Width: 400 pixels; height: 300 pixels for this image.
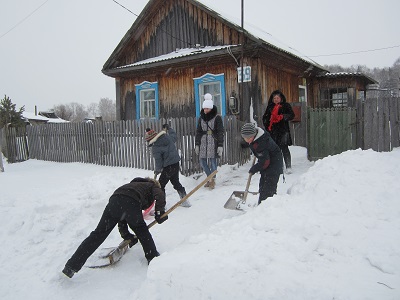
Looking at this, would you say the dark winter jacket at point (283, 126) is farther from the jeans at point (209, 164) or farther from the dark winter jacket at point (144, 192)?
the dark winter jacket at point (144, 192)

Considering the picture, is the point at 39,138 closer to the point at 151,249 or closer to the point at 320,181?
the point at 151,249

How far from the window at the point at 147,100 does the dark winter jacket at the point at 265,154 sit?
8.39 m

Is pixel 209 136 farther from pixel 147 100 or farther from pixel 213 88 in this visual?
pixel 147 100

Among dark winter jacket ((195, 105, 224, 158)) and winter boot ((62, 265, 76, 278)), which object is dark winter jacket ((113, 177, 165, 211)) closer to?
winter boot ((62, 265, 76, 278))

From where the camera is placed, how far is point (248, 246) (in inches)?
109

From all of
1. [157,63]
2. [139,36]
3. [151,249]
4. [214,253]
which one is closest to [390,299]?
[214,253]

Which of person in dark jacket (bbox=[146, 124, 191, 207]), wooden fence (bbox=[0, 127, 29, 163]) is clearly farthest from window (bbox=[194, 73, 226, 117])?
wooden fence (bbox=[0, 127, 29, 163])

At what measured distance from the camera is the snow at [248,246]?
7.89 ft

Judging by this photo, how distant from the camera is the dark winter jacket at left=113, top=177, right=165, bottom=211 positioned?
3.46 metres

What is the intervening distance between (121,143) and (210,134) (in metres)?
3.14

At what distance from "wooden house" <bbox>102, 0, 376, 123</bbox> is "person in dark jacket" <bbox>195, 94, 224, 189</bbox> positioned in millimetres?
3462

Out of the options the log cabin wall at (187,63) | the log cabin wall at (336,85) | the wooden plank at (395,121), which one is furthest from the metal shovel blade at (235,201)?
the log cabin wall at (336,85)

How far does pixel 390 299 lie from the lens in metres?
2.13

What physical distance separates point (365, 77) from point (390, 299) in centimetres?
1624
